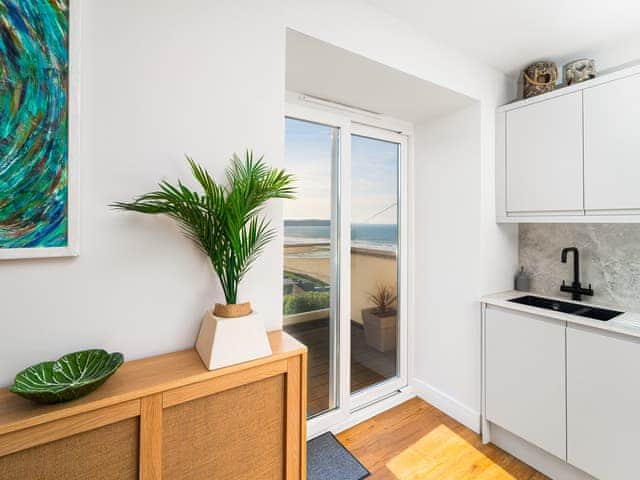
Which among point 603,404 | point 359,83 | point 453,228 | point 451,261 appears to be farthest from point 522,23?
point 603,404

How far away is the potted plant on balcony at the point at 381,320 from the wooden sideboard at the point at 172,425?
1.28 metres

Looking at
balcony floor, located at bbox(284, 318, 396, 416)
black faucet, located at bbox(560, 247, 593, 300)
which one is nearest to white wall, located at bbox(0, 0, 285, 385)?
balcony floor, located at bbox(284, 318, 396, 416)

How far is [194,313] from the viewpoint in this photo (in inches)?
44.4

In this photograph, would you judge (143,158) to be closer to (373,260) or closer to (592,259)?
(373,260)

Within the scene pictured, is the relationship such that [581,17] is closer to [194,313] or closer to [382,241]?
[382,241]

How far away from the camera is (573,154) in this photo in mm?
1759

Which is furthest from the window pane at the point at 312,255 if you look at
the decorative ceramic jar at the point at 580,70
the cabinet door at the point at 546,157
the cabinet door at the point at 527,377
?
the decorative ceramic jar at the point at 580,70

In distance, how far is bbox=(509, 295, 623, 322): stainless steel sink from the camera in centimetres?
168

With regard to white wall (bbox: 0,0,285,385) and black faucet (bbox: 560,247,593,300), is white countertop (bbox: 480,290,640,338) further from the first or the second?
white wall (bbox: 0,0,285,385)

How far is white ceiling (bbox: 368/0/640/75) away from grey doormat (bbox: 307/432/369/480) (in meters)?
2.58

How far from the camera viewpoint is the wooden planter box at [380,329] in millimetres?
2312

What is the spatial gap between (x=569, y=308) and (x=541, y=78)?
153 centimetres

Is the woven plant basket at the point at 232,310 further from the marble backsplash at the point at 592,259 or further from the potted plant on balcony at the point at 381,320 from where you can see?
the marble backsplash at the point at 592,259

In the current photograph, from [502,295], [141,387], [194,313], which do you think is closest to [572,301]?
[502,295]
